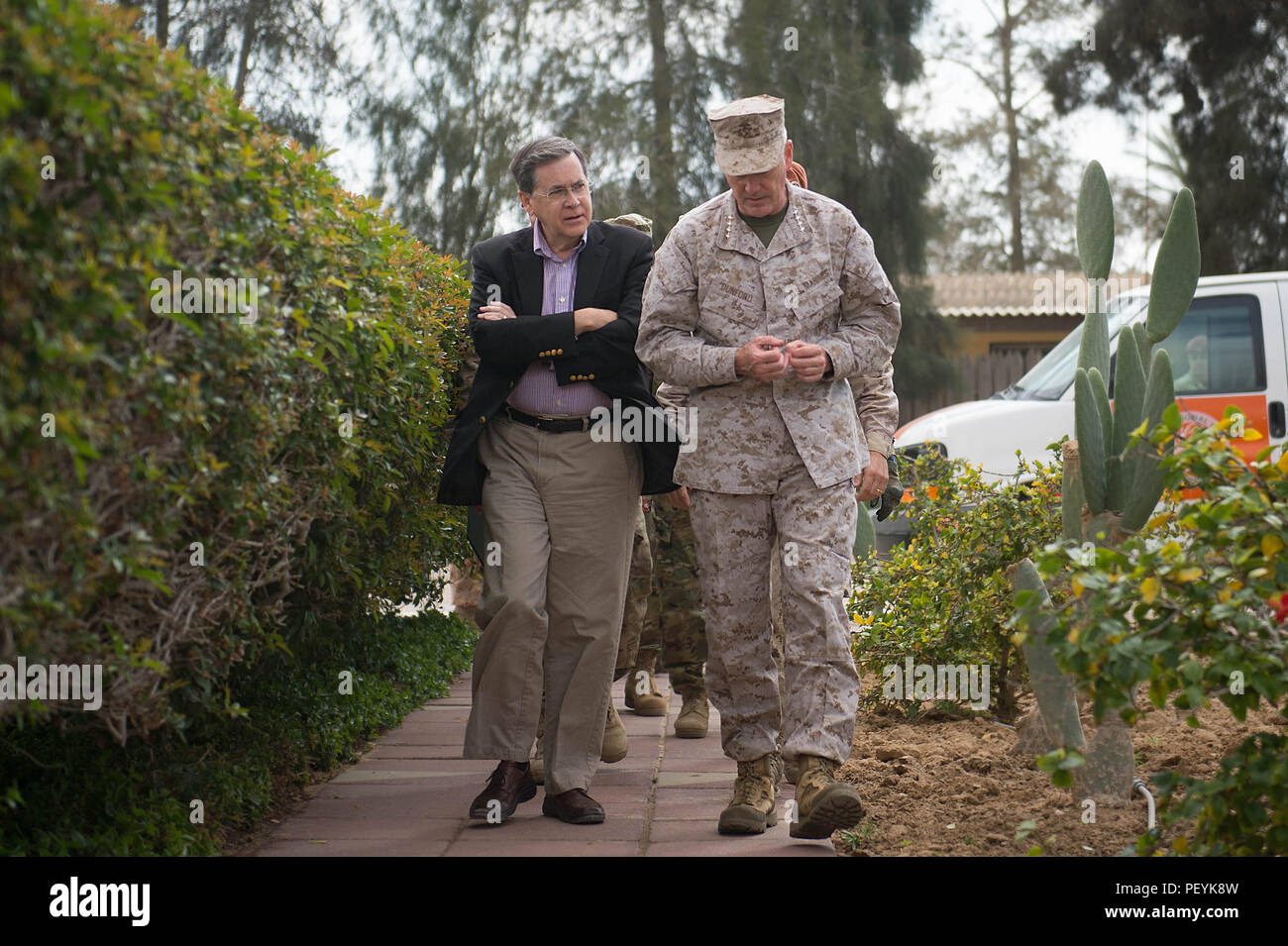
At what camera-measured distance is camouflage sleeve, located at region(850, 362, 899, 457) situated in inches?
169

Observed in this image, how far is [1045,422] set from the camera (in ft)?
28.9

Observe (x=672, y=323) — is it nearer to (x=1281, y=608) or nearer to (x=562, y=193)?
(x=562, y=193)

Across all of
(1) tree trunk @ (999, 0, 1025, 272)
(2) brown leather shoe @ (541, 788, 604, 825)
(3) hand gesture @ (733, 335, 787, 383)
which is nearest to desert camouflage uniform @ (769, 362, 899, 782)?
(3) hand gesture @ (733, 335, 787, 383)

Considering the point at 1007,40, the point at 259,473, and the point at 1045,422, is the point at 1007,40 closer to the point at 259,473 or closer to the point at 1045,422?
the point at 1045,422

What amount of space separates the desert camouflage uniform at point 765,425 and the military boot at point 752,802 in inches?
1.9

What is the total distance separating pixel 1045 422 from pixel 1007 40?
23.7m

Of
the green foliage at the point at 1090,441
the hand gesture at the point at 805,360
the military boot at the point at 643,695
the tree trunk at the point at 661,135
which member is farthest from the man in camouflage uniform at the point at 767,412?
the tree trunk at the point at 661,135

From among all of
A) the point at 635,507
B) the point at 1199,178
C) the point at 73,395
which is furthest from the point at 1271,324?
the point at 1199,178

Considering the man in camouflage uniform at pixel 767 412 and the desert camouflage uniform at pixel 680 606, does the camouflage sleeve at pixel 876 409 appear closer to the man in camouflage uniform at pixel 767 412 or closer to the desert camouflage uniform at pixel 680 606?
the man in camouflage uniform at pixel 767 412

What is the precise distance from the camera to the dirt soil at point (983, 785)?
3635 millimetres

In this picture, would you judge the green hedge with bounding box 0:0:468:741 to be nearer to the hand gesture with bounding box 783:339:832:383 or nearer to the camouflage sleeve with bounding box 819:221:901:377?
the hand gesture with bounding box 783:339:832:383

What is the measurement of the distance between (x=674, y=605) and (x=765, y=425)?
1709 millimetres

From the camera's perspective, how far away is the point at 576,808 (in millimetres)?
4074

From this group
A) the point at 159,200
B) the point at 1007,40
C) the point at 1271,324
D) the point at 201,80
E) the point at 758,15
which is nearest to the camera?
the point at 159,200
